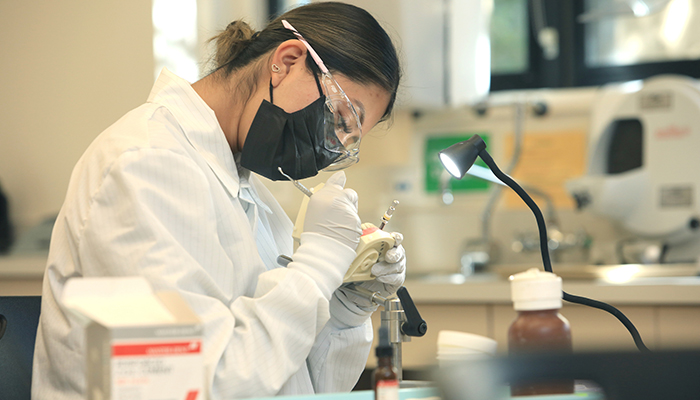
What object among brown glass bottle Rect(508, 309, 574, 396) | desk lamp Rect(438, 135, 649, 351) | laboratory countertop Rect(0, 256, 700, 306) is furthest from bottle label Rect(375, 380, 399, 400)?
laboratory countertop Rect(0, 256, 700, 306)

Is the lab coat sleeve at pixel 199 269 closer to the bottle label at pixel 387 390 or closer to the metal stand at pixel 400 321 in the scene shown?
the metal stand at pixel 400 321

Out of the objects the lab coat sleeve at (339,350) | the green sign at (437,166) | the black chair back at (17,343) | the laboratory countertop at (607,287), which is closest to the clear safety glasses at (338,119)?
the lab coat sleeve at (339,350)

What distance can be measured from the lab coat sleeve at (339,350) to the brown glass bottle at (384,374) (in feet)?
1.91

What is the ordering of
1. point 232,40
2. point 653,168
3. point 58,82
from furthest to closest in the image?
1. point 58,82
2. point 653,168
3. point 232,40

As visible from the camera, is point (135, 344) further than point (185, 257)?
No

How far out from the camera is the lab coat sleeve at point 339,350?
3.90 ft

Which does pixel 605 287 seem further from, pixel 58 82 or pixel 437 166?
pixel 58 82

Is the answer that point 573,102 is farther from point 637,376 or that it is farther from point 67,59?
point 637,376

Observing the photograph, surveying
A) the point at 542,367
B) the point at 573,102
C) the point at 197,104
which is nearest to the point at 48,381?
the point at 197,104

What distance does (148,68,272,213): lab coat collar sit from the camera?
1.08m

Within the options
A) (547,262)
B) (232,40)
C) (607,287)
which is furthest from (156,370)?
(607,287)

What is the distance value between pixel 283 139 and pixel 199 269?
37cm

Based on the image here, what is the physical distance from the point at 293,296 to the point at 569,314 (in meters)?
1.30

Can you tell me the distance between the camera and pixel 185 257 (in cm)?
88
